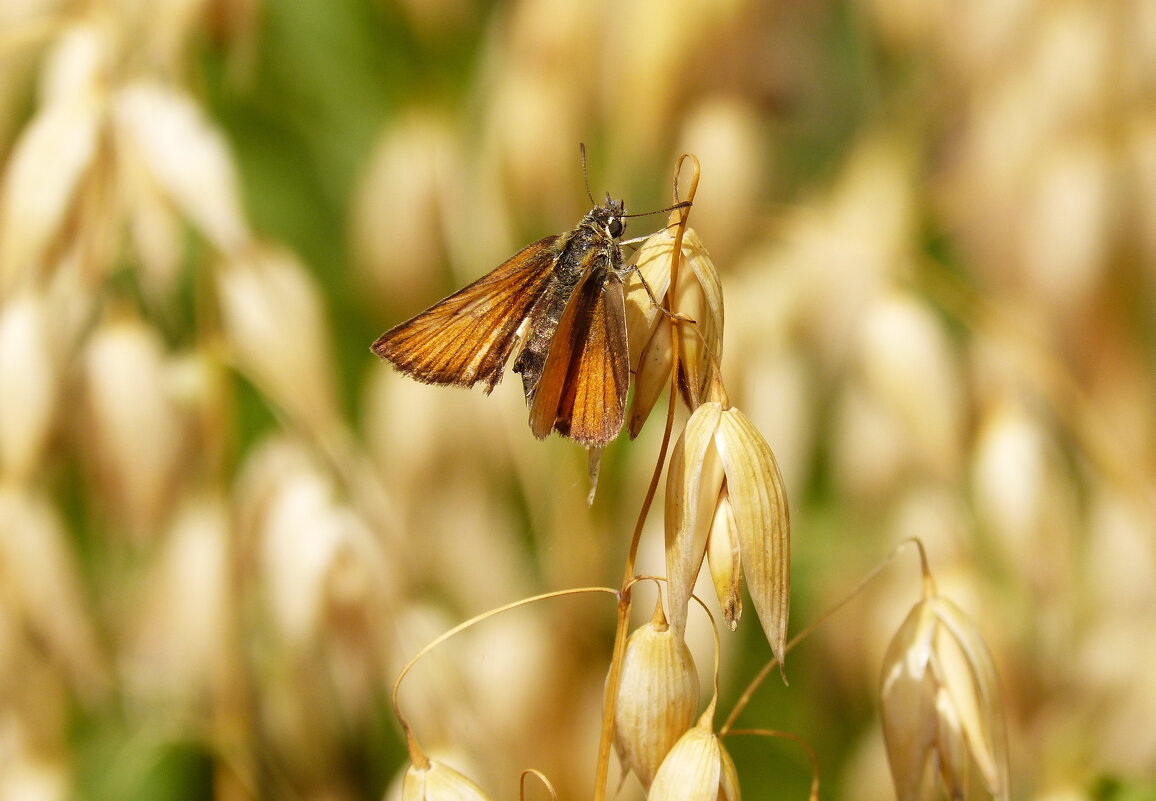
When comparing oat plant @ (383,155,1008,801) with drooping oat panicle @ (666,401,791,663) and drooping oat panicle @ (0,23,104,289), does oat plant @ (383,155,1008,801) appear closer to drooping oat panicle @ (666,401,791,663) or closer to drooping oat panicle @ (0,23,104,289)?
drooping oat panicle @ (666,401,791,663)

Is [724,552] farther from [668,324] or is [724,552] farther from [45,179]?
[45,179]

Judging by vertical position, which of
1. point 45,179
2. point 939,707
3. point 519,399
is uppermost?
point 45,179

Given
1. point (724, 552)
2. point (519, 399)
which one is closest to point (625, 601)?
point (724, 552)

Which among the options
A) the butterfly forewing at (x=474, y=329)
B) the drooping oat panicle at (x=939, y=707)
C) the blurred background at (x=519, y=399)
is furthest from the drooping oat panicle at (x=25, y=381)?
the drooping oat panicle at (x=939, y=707)

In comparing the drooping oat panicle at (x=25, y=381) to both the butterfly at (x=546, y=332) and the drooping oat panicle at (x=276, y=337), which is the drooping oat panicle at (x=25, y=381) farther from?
the butterfly at (x=546, y=332)

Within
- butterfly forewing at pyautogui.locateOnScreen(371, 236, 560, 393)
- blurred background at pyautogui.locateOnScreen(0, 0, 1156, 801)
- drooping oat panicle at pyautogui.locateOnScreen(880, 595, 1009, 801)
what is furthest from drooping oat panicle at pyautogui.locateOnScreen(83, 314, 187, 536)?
drooping oat panicle at pyautogui.locateOnScreen(880, 595, 1009, 801)

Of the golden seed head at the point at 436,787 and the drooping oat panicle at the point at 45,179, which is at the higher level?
the drooping oat panicle at the point at 45,179
